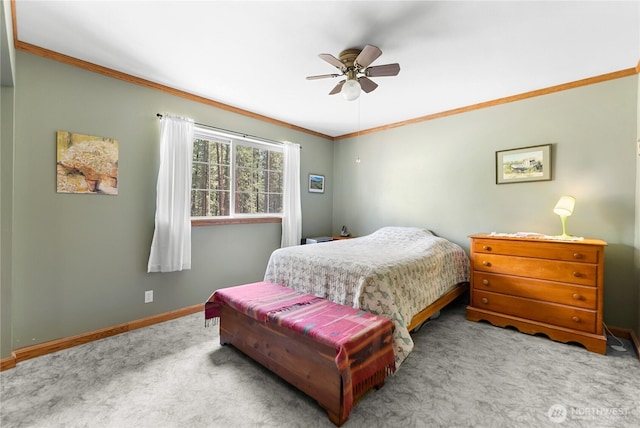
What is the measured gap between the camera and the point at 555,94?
116 inches

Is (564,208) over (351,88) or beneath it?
beneath

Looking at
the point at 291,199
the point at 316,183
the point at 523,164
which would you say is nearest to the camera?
the point at 523,164

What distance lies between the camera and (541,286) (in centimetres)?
261

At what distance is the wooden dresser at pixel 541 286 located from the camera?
7.77ft

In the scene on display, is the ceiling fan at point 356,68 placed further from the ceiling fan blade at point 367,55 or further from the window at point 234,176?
the window at point 234,176

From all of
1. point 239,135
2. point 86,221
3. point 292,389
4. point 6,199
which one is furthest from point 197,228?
point 292,389

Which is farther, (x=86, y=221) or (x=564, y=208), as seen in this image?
(x=564, y=208)

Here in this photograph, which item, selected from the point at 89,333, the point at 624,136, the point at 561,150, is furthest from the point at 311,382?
the point at 624,136

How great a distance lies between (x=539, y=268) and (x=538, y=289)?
0.66 feet

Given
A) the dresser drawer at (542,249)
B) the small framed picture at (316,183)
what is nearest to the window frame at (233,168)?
the small framed picture at (316,183)

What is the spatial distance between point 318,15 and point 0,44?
200cm

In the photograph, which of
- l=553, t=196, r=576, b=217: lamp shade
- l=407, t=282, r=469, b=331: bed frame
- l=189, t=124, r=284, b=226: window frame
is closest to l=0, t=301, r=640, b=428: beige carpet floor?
l=407, t=282, r=469, b=331: bed frame

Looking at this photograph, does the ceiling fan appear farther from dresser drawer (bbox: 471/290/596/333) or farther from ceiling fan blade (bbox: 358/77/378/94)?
dresser drawer (bbox: 471/290/596/333)

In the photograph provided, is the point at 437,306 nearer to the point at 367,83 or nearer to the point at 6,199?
the point at 367,83
